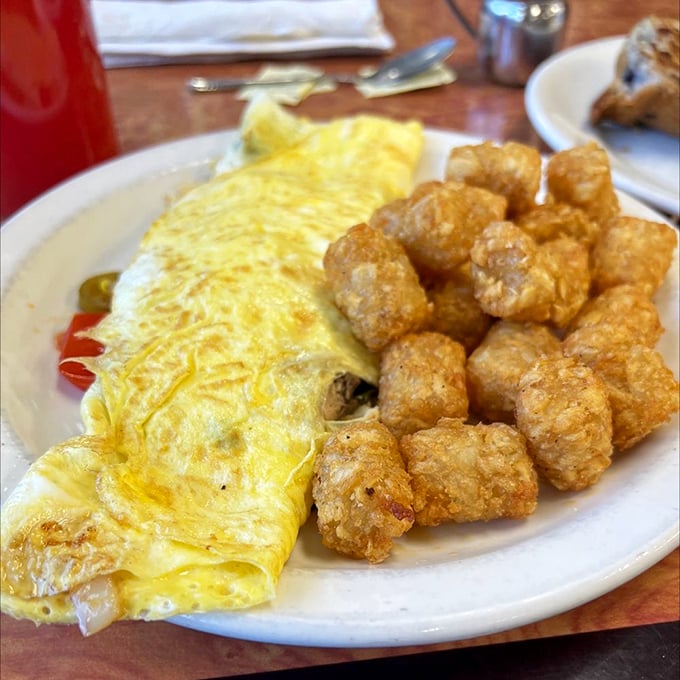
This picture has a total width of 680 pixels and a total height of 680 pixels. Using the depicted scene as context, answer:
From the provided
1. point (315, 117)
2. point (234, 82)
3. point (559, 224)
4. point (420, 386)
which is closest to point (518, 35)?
point (315, 117)

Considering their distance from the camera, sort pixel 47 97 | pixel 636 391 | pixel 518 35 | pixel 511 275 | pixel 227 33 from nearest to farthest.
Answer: pixel 636 391, pixel 511 275, pixel 47 97, pixel 518 35, pixel 227 33

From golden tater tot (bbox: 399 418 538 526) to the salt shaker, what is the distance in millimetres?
2665

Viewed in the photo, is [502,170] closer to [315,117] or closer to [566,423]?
[566,423]

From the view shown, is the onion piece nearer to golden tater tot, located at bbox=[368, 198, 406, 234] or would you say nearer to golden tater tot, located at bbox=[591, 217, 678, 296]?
golden tater tot, located at bbox=[368, 198, 406, 234]

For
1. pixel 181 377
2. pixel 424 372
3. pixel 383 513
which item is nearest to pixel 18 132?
pixel 181 377

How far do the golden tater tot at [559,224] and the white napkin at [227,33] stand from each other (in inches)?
88.8

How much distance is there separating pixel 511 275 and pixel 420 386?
33 cm

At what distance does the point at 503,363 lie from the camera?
155 cm

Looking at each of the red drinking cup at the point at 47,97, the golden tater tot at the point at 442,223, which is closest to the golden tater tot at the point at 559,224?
the golden tater tot at the point at 442,223

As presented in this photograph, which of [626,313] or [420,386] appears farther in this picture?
[626,313]

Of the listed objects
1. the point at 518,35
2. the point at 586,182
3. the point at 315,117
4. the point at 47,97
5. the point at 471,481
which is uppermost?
the point at 47,97

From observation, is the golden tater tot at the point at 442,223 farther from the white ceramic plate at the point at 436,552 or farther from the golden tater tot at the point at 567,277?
the white ceramic plate at the point at 436,552

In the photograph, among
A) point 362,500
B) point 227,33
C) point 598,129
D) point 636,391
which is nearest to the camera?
point 362,500

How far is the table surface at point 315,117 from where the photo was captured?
4.22 ft
